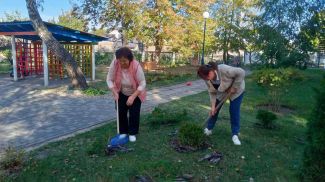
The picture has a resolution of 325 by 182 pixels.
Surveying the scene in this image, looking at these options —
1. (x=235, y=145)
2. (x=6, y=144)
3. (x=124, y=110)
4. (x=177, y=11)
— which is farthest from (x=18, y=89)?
(x=177, y=11)

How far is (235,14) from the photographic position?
2777 cm

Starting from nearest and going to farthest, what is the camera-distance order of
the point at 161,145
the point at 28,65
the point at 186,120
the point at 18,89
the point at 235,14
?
the point at 161,145
the point at 186,120
the point at 18,89
the point at 28,65
the point at 235,14

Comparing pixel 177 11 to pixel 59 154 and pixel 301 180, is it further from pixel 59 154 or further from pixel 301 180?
pixel 301 180

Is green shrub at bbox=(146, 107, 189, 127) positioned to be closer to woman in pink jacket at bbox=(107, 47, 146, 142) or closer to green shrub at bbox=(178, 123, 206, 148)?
woman in pink jacket at bbox=(107, 47, 146, 142)

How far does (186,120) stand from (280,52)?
9.12 meters

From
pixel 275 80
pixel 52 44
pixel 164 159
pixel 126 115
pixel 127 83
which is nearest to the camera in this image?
pixel 164 159

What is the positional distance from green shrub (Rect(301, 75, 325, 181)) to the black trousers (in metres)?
2.79

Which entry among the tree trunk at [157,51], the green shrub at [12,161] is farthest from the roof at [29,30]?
the green shrub at [12,161]

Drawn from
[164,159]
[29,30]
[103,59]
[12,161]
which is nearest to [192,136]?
[164,159]

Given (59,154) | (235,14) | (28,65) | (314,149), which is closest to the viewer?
(314,149)

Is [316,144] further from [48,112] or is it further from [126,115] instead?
[48,112]

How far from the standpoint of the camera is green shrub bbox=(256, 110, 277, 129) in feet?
19.7

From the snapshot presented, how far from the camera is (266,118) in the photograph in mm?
6035

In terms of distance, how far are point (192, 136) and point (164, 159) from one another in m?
0.60
